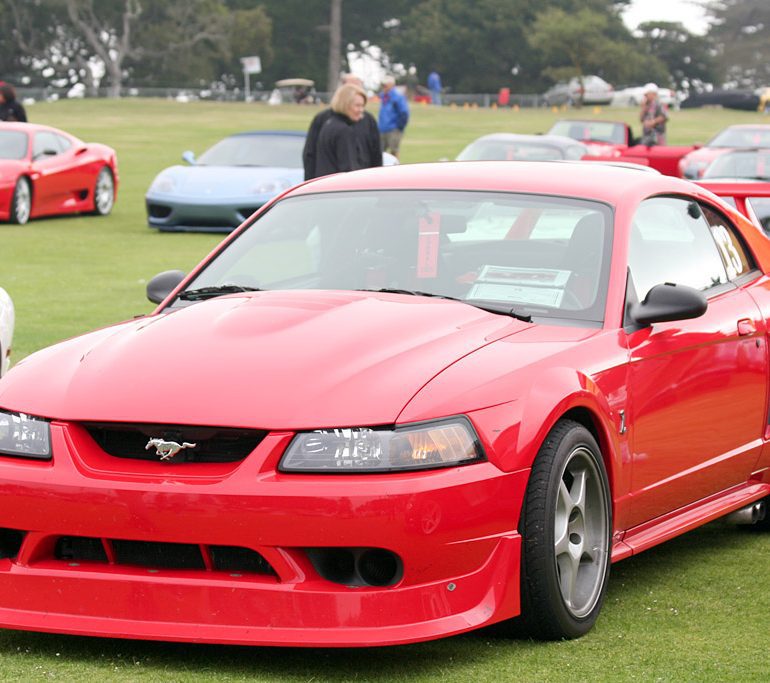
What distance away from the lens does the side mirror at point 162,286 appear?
595 centimetres

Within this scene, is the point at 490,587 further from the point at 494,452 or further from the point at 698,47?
the point at 698,47

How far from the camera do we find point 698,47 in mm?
125312

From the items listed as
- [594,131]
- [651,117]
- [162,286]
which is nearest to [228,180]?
[651,117]

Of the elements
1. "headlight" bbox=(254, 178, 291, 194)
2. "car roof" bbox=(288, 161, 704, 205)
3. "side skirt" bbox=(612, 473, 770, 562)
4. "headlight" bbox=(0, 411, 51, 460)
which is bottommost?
"headlight" bbox=(254, 178, 291, 194)

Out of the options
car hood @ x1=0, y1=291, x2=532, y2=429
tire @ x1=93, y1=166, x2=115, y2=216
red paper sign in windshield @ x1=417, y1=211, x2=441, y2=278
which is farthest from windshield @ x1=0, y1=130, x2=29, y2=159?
car hood @ x1=0, y1=291, x2=532, y2=429

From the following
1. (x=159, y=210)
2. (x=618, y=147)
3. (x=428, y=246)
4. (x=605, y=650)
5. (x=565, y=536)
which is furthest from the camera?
(x=618, y=147)

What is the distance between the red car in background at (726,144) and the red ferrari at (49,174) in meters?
9.10

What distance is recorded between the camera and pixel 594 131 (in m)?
33.6

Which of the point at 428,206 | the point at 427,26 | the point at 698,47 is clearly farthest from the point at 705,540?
the point at 698,47

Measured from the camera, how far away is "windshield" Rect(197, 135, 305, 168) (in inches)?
872

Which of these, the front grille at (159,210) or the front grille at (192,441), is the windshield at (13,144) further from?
the front grille at (192,441)

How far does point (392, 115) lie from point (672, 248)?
17.3 meters

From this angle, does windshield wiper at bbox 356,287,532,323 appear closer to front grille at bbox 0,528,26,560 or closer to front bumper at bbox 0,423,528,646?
front bumper at bbox 0,423,528,646

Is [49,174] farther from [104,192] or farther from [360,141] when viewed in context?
[360,141]
